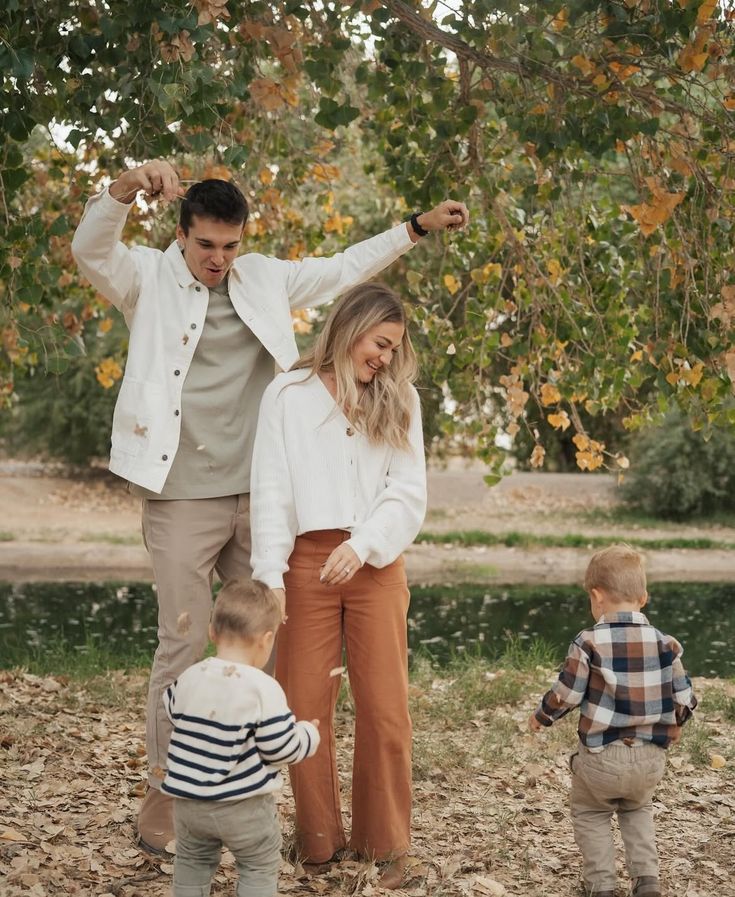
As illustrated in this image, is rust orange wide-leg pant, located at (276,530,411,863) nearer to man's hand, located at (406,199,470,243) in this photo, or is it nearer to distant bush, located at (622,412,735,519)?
man's hand, located at (406,199,470,243)

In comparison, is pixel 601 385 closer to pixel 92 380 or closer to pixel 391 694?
pixel 391 694

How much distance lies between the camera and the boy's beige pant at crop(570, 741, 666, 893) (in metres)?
3.07

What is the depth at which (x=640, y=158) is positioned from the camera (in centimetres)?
464

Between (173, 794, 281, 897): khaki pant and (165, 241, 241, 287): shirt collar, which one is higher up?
(165, 241, 241, 287): shirt collar

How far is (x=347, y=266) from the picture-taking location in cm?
359

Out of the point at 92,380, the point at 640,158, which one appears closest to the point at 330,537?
the point at 640,158

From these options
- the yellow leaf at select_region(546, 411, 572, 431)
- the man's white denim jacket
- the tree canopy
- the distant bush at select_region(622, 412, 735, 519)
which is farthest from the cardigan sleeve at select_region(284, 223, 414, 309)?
the distant bush at select_region(622, 412, 735, 519)

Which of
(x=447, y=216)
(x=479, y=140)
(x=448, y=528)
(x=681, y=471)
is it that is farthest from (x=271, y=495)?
(x=681, y=471)

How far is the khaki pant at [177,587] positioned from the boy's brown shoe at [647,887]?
1.43m

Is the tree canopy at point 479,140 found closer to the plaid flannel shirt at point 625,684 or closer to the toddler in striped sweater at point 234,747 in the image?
the plaid flannel shirt at point 625,684

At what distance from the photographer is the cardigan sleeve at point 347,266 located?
3.57 meters

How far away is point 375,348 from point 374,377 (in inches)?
4.7

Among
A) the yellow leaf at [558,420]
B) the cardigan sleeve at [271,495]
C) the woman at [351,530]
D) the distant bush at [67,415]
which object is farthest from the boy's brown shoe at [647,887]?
the distant bush at [67,415]

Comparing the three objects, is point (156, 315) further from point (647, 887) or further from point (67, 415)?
point (67, 415)
